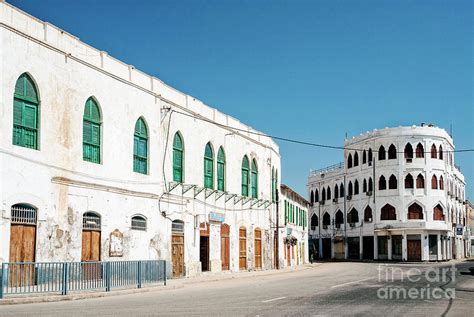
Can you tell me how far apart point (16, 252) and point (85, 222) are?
376 centimetres

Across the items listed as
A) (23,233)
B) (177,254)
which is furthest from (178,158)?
(23,233)

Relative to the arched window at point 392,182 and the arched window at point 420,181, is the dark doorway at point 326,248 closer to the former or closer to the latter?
the arched window at point 392,182

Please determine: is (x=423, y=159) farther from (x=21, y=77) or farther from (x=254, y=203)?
(x=21, y=77)

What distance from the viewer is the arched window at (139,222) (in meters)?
27.3

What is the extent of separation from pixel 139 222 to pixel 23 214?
7.21m

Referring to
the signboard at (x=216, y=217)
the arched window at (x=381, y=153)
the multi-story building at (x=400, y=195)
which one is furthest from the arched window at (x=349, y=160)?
the signboard at (x=216, y=217)

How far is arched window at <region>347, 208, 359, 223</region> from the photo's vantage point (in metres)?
70.1

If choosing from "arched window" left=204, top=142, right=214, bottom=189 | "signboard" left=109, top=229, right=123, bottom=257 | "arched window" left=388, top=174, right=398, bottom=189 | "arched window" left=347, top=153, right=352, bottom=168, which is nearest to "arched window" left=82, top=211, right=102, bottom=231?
"signboard" left=109, top=229, right=123, bottom=257

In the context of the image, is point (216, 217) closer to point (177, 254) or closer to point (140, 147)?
point (177, 254)

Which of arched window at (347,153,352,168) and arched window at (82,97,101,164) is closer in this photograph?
arched window at (82,97,101,164)

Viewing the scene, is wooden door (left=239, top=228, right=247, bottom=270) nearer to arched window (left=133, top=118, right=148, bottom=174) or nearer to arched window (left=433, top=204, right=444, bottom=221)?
arched window (left=133, top=118, right=148, bottom=174)

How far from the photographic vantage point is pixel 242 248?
3825 centimetres

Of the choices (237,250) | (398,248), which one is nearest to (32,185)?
(237,250)

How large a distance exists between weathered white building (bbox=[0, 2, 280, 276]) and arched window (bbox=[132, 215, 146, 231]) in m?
0.06
